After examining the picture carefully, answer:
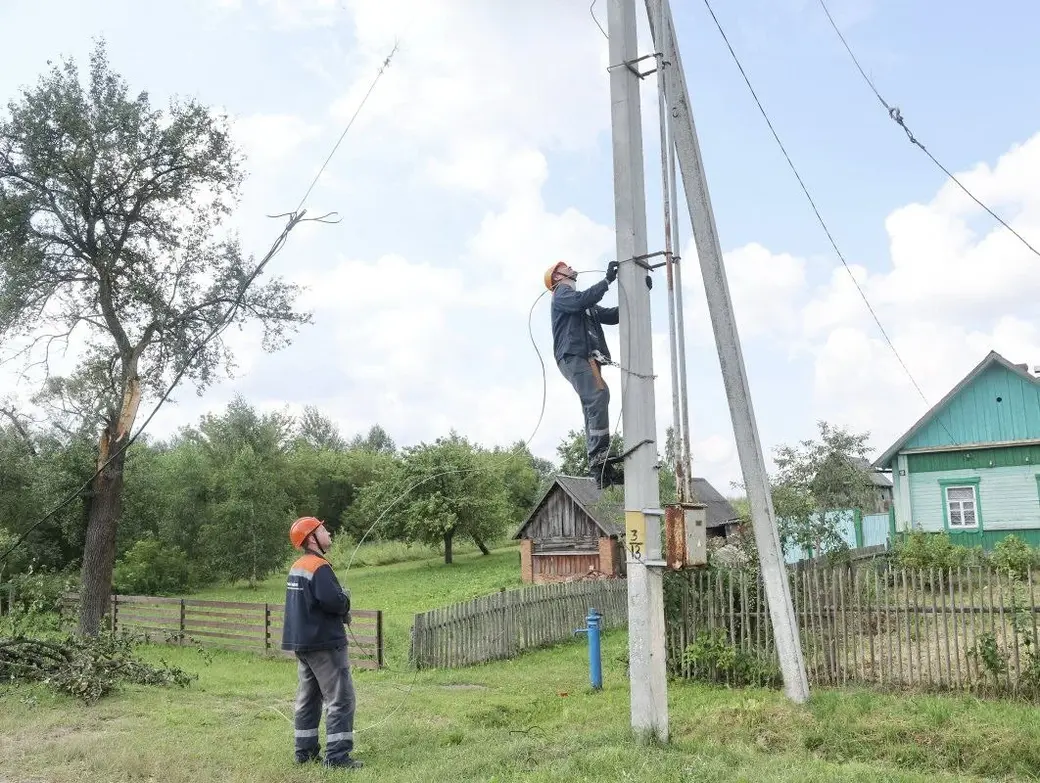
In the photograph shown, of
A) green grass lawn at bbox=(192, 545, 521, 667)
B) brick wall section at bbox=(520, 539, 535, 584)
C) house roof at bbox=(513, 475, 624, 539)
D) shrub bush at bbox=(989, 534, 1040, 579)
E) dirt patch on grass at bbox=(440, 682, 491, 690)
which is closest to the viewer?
dirt patch on grass at bbox=(440, 682, 491, 690)

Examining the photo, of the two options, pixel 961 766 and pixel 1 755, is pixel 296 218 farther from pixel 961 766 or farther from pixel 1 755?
pixel 961 766

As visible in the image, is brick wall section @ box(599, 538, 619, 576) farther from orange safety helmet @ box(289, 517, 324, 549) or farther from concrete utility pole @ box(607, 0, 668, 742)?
orange safety helmet @ box(289, 517, 324, 549)

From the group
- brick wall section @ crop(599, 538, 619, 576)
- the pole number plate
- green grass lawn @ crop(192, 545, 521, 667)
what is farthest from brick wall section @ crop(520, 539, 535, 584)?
the pole number plate

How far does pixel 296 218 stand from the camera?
26.6ft

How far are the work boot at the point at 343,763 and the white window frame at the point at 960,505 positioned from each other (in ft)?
67.6

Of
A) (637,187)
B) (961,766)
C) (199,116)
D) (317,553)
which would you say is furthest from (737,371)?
(199,116)

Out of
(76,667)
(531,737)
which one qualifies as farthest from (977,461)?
(76,667)

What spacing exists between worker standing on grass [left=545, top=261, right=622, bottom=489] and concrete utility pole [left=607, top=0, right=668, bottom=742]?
0.23m

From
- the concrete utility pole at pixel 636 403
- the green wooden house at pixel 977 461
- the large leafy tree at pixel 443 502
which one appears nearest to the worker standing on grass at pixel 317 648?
the concrete utility pole at pixel 636 403

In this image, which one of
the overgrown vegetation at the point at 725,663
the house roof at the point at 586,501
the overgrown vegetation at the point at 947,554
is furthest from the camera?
the house roof at the point at 586,501

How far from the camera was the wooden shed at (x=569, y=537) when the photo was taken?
30.5 metres

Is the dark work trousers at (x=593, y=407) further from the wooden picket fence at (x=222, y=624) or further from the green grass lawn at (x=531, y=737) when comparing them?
the wooden picket fence at (x=222, y=624)

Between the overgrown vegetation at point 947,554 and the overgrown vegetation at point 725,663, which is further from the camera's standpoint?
the overgrown vegetation at point 947,554

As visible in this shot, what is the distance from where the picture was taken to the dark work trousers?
7062 mm
